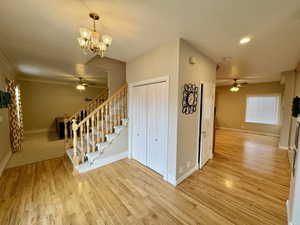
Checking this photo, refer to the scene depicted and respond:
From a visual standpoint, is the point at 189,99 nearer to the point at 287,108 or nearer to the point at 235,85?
the point at 287,108

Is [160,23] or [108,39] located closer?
[108,39]

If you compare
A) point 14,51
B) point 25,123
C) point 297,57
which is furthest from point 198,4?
point 25,123

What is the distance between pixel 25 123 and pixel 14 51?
473cm

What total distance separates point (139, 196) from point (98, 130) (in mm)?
1858

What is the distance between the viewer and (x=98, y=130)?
3.22 meters

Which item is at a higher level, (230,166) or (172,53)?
(172,53)

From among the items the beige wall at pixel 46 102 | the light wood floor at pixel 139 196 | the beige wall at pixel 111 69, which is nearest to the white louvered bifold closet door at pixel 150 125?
the light wood floor at pixel 139 196

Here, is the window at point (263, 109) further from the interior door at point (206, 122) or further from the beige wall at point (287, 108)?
the interior door at point (206, 122)

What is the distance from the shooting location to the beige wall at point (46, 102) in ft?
19.9

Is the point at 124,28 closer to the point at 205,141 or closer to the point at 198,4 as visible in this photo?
the point at 198,4

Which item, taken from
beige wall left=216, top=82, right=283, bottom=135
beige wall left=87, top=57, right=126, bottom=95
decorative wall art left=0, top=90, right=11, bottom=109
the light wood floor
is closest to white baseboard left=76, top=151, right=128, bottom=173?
the light wood floor

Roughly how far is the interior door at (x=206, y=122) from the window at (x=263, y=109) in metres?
5.01

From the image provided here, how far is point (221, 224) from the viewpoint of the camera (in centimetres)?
164

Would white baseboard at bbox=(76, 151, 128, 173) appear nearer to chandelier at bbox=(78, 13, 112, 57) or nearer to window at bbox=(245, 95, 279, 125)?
chandelier at bbox=(78, 13, 112, 57)
